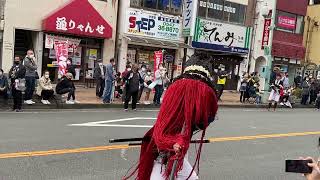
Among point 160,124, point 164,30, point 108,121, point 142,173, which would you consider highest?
point 164,30

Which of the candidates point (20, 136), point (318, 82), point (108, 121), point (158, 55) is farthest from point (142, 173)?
point (318, 82)

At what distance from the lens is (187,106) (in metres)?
3.82

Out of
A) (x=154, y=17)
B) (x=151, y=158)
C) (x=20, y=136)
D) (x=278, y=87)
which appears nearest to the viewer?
(x=151, y=158)

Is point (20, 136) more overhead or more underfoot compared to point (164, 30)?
more underfoot

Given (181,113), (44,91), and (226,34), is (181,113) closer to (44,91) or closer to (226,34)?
(44,91)

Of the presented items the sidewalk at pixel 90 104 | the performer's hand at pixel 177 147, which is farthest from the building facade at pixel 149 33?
the performer's hand at pixel 177 147

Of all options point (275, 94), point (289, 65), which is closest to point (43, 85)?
point (275, 94)

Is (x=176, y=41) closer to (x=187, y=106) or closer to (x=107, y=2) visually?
(x=107, y=2)

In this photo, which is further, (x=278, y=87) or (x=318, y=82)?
(x=318, y=82)

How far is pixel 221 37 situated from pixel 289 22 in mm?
7608

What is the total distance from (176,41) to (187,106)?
75.1 feet

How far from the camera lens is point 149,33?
992 inches

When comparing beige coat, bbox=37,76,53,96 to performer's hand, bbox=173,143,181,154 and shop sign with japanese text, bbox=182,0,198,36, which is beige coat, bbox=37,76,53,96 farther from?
performer's hand, bbox=173,143,181,154

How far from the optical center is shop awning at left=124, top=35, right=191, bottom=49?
24.2 m
